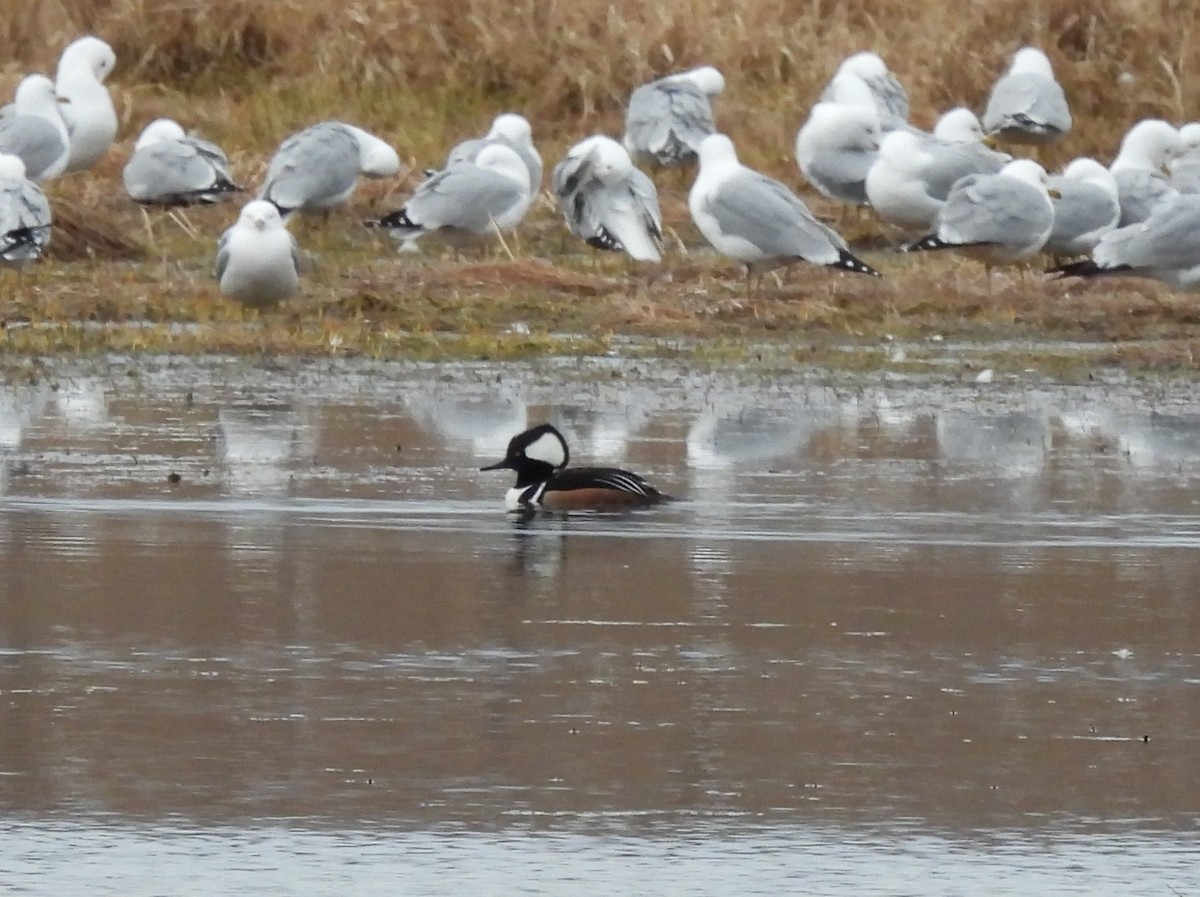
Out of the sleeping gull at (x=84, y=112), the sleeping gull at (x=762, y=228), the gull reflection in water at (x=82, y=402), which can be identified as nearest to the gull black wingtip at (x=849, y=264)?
the sleeping gull at (x=762, y=228)

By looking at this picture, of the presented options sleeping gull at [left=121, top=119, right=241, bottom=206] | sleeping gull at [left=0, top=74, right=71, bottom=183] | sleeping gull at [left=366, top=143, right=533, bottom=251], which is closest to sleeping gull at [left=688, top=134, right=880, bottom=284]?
sleeping gull at [left=366, top=143, right=533, bottom=251]

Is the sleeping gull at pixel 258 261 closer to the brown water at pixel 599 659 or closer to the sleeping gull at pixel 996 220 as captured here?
the brown water at pixel 599 659

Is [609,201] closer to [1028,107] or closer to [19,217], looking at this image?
[19,217]

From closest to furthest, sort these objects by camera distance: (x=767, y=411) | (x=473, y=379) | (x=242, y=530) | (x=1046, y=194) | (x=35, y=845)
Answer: (x=35, y=845), (x=242, y=530), (x=767, y=411), (x=473, y=379), (x=1046, y=194)

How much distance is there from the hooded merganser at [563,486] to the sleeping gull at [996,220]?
23.7ft

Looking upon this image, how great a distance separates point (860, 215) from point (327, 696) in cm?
1380

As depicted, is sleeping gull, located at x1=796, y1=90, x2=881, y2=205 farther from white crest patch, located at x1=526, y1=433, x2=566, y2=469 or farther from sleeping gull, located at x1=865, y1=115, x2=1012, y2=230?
white crest patch, located at x1=526, y1=433, x2=566, y2=469

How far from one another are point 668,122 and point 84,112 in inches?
153

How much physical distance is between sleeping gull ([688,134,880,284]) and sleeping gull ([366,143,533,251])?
156cm

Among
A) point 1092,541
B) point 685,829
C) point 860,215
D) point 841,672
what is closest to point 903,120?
point 860,215

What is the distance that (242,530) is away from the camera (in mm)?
8055

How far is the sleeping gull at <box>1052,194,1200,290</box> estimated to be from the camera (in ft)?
48.4

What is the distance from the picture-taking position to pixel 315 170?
17.8 m

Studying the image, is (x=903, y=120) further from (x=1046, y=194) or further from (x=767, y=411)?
(x=767, y=411)
